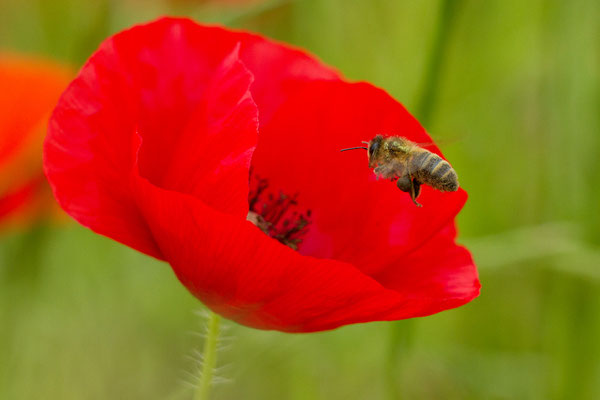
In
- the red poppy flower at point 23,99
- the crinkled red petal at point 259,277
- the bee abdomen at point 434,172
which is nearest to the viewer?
the crinkled red petal at point 259,277

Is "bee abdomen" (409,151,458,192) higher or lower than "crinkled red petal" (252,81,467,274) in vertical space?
higher

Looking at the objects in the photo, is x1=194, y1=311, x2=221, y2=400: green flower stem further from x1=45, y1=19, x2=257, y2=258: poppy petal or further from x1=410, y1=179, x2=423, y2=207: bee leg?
x1=410, y1=179, x2=423, y2=207: bee leg

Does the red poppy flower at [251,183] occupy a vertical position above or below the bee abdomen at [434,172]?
below

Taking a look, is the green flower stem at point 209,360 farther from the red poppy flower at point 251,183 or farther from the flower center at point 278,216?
the flower center at point 278,216

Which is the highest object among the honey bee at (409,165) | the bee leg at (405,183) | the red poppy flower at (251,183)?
the honey bee at (409,165)

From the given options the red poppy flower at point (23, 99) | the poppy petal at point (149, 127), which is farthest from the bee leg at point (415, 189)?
the red poppy flower at point (23, 99)

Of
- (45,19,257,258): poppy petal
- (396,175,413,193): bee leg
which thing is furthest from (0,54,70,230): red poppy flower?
(396,175,413,193): bee leg
